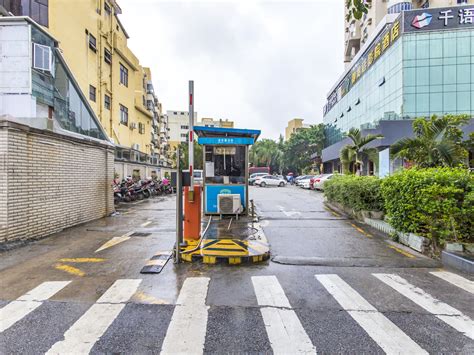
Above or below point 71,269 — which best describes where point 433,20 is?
above

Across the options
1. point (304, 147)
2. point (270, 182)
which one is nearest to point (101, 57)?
point (270, 182)

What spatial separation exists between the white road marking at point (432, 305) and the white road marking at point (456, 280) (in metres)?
0.67

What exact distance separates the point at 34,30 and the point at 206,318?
8.94 metres

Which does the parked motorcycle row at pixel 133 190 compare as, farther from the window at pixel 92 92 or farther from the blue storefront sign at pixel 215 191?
the window at pixel 92 92

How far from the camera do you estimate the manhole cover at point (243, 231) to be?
7.39 meters

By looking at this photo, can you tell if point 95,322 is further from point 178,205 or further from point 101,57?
point 101,57

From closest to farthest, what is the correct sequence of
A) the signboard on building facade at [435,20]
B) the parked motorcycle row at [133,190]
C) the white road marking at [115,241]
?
the white road marking at [115,241], the parked motorcycle row at [133,190], the signboard on building facade at [435,20]

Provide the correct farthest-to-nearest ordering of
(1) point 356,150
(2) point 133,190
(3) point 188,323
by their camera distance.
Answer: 1. (2) point 133,190
2. (1) point 356,150
3. (3) point 188,323

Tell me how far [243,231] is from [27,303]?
4957 millimetres

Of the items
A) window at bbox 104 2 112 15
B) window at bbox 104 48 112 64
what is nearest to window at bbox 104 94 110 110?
window at bbox 104 48 112 64

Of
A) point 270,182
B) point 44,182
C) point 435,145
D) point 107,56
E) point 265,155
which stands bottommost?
point 270,182

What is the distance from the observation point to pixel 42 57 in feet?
→ 26.9

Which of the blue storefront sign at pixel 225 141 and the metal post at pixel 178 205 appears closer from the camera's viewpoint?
the metal post at pixel 178 205

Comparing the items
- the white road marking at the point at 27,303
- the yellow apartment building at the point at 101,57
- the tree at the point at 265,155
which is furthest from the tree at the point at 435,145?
the tree at the point at 265,155
